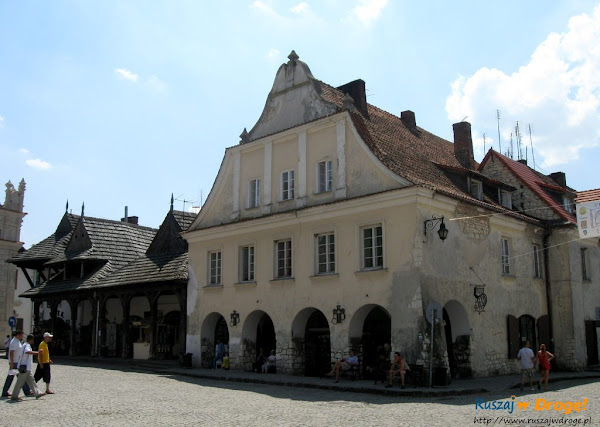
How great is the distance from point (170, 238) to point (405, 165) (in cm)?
1576

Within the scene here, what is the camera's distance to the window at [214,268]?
25328mm

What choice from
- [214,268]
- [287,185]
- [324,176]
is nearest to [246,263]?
[214,268]

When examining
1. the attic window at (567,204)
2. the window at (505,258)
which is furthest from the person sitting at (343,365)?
the attic window at (567,204)

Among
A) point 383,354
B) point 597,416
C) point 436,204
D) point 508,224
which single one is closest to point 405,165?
point 436,204

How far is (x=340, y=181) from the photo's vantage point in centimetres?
2106

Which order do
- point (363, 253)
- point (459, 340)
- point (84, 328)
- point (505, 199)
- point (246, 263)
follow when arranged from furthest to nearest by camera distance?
point (84, 328) < point (505, 199) < point (246, 263) < point (459, 340) < point (363, 253)

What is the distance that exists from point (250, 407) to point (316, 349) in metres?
8.73

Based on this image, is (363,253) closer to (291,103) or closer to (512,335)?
(512,335)

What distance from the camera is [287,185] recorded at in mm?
23141

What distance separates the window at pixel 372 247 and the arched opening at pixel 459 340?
292cm

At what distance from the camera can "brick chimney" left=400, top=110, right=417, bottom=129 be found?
90.4 ft

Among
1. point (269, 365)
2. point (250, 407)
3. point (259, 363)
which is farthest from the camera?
point (259, 363)

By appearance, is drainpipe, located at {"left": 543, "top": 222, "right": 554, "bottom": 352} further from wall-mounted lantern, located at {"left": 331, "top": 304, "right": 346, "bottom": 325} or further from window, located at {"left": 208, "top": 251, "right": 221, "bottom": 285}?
window, located at {"left": 208, "top": 251, "right": 221, "bottom": 285}

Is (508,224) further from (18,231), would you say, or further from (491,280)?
(18,231)
